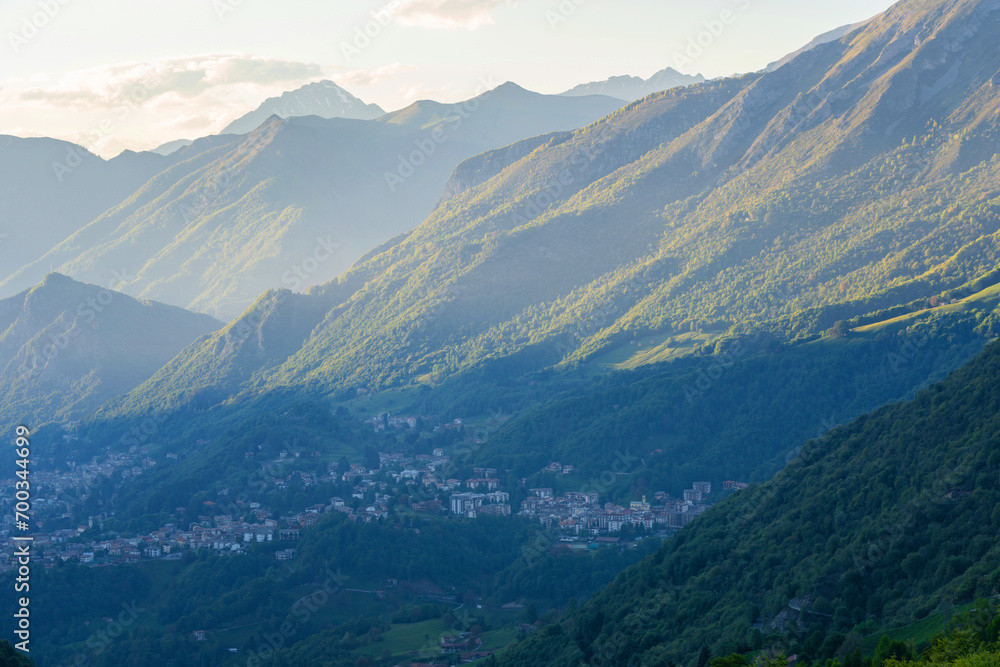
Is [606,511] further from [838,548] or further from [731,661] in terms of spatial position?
[731,661]

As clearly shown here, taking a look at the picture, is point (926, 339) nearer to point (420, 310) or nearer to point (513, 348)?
point (513, 348)

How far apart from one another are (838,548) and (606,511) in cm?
5725

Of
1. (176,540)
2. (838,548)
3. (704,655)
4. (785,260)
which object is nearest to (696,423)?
(785,260)

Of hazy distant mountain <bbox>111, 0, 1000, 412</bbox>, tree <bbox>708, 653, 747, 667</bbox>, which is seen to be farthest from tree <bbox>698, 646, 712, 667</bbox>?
hazy distant mountain <bbox>111, 0, 1000, 412</bbox>

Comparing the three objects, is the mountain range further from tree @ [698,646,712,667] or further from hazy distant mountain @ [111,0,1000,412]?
hazy distant mountain @ [111,0,1000,412]

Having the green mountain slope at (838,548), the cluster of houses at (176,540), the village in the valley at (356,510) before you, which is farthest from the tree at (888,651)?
the cluster of houses at (176,540)

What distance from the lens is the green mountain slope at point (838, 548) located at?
172ft

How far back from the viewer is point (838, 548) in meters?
58.7

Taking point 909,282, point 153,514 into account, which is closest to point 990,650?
point 153,514

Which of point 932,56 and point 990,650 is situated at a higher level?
point 932,56

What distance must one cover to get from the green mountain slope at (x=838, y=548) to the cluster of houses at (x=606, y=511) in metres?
31.1

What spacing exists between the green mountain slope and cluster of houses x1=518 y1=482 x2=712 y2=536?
31.1 metres

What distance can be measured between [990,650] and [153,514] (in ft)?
344

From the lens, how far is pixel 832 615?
5278 centimetres
